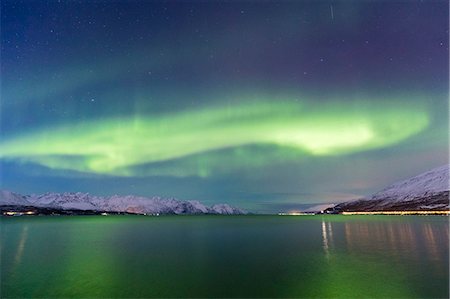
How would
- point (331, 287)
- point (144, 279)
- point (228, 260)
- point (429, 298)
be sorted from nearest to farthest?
point (429, 298) < point (331, 287) < point (144, 279) < point (228, 260)

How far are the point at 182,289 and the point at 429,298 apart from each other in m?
26.6

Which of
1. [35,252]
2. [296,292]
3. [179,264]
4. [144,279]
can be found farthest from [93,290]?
[35,252]

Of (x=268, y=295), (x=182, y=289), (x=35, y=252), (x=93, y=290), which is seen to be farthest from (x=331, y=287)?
(x=35, y=252)

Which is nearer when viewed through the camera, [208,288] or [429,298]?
[429,298]

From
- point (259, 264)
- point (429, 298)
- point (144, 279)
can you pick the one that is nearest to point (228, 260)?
point (259, 264)

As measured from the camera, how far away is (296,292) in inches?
1572

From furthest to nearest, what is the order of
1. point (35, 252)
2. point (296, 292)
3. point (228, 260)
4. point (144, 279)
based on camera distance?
point (35, 252), point (228, 260), point (144, 279), point (296, 292)

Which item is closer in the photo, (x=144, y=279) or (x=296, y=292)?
(x=296, y=292)

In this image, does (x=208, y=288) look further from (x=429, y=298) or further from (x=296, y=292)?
(x=429, y=298)

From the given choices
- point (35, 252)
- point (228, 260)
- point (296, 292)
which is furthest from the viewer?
point (35, 252)

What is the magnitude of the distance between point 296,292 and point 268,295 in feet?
12.0

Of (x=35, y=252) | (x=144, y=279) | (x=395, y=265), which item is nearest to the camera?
(x=144, y=279)

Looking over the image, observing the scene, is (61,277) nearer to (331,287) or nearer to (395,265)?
(331,287)

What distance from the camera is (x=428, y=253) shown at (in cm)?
7081
